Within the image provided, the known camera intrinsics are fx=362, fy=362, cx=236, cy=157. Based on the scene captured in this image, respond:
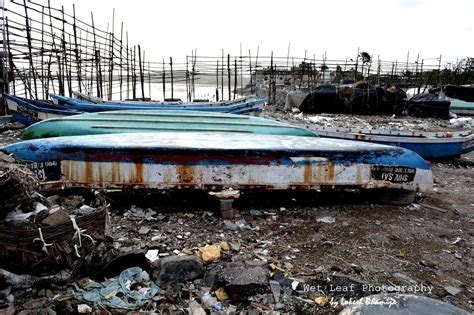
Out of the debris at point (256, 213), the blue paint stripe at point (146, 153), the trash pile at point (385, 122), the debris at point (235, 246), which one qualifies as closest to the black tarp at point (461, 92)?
the trash pile at point (385, 122)

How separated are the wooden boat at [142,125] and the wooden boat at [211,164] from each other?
5.10 ft

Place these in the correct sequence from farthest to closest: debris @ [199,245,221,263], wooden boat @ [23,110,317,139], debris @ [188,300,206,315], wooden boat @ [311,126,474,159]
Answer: wooden boat @ [311,126,474,159] → wooden boat @ [23,110,317,139] → debris @ [199,245,221,263] → debris @ [188,300,206,315]

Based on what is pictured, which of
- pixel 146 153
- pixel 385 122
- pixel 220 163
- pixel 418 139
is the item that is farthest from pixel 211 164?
pixel 385 122

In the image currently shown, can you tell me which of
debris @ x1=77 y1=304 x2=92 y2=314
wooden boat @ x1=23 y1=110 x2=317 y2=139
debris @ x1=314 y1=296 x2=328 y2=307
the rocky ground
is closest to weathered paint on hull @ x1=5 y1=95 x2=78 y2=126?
wooden boat @ x1=23 y1=110 x2=317 y2=139

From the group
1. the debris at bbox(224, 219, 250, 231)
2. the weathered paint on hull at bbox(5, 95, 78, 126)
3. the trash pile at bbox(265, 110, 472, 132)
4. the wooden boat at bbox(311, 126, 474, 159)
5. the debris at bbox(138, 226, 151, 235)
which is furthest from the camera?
the trash pile at bbox(265, 110, 472, 132)

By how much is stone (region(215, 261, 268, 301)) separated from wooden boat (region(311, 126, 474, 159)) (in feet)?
17.4

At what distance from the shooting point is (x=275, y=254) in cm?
352

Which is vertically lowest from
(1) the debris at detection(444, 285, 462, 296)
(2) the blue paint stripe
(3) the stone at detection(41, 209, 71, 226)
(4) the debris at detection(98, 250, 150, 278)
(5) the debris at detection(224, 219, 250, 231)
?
(1) the debris at detection(444, 285, 462, 296)

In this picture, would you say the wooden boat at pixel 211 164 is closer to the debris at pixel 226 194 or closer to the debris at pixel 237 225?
the debris at pixel 226 194

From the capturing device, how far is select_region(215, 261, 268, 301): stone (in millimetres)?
2803

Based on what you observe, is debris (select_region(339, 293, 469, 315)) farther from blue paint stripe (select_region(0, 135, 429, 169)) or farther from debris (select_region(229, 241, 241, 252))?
blue paint stripe (select_region(0, 135, 429, 169))

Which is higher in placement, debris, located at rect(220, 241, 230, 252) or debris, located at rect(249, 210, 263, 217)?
debris, located at rect(220, 241, 230, 252)

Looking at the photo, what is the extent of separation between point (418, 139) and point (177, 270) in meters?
6.89

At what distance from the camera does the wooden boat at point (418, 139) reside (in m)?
7.71
